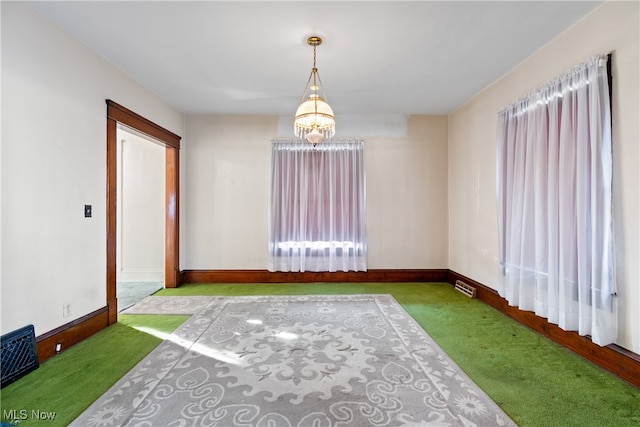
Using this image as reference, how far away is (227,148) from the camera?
201 inches

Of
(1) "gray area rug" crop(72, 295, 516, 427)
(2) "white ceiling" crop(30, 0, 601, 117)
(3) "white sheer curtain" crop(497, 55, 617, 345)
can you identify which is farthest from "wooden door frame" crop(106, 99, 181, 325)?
(3) "white sheer curtain" crop(497, 55, 617, 345)

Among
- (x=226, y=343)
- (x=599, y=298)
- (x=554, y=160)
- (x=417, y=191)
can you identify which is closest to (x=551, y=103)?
(x=554, y=160)

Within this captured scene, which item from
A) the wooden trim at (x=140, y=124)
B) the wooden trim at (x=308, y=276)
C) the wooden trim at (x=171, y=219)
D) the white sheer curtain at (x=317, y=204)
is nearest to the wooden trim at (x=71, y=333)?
the wooden trim at (x=171, y=219)

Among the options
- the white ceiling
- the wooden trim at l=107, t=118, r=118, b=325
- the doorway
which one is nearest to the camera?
the white ceiling

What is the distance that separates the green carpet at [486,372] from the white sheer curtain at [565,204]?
33cm

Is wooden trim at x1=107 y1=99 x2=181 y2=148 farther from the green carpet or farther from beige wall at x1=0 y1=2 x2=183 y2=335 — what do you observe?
the green carpet

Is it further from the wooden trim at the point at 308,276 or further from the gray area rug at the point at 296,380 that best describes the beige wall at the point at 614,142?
the gray area rug at the point at 296,380

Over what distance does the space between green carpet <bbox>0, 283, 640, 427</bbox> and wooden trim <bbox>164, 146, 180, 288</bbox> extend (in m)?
1.30

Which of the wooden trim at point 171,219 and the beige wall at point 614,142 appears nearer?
the beige wall at point 614,142

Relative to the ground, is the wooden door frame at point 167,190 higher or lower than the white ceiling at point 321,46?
lower

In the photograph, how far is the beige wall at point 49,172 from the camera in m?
2.22

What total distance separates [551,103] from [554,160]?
563 millimetres

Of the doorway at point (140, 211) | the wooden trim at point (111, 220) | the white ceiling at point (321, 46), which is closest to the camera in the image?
the white ceiling at point (321, 46)

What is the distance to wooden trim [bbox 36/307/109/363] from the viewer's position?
2.44 m
